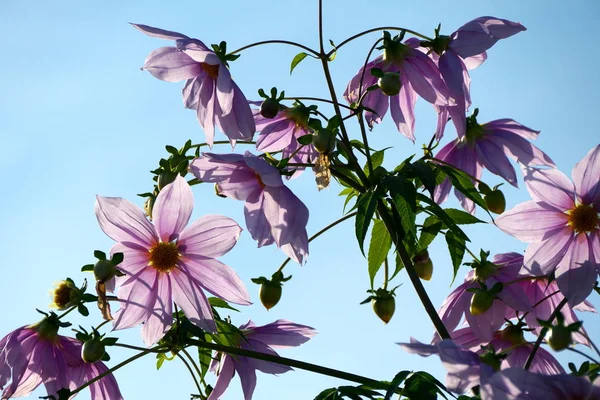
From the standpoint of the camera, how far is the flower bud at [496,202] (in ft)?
7.25

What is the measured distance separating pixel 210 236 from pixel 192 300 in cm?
15

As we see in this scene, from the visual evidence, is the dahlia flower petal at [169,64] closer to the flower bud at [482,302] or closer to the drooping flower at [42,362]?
the drooping flower at [42,362]

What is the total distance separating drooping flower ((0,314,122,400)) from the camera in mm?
2014

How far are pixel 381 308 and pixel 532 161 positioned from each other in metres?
0.53

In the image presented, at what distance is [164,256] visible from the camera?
2.06 meters

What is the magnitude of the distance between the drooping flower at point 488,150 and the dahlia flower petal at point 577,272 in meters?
0.26

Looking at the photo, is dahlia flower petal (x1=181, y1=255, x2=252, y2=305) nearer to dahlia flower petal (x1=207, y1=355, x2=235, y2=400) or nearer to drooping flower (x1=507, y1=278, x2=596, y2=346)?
dahlia flower petal (x1=207, y1=355, x2=235, y2=400)

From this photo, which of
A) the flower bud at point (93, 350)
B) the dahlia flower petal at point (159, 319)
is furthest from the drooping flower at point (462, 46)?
the flower bud at point (93, 350)

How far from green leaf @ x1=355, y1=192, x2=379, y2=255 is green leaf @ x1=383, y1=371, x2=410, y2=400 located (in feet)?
0.88

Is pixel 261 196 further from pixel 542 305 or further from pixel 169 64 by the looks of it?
pixel 542 305

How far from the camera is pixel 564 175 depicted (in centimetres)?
203

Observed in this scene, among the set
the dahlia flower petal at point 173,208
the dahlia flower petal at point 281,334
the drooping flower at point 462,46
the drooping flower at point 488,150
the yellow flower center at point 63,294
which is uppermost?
the drooping flower at point 462,46

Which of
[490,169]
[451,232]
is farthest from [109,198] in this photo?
[490,169]

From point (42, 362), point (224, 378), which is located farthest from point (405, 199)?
point (42, 362)
